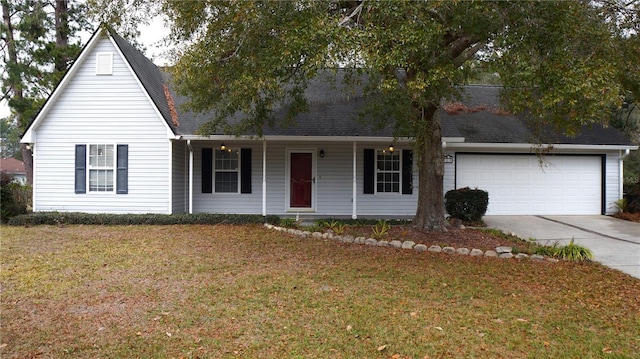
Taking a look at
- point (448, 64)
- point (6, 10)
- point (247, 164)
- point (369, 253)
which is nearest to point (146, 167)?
point (247, 164)

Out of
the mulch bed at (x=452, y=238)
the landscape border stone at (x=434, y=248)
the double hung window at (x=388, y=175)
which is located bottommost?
the landscape border stone at (x=434, y=248)

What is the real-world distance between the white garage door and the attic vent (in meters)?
10.9

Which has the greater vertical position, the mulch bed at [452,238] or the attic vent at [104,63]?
the attic vent at [104,63]

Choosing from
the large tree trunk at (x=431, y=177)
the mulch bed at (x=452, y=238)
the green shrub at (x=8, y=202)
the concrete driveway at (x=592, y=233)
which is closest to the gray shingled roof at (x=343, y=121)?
the concrete driveway at (x=592, y=233)

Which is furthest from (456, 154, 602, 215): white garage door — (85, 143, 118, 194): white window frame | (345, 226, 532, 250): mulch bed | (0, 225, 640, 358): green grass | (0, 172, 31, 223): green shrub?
Result: (0, 172, 31, 223): green shrub

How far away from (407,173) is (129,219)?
327 inches

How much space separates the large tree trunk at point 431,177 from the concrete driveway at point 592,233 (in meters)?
2.30

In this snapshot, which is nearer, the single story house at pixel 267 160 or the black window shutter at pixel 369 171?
the single story house at pixel 267 160

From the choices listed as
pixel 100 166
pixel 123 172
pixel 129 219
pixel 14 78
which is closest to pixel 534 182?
pixel 129 219

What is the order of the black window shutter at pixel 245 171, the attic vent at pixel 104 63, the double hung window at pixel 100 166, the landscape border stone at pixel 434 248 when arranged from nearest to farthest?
the landscape border stone at pixel 434 248 → the attic vent at pixel 104 63 → the double hung window at pixel 100 166 → the black window shutter at pixel 245 171

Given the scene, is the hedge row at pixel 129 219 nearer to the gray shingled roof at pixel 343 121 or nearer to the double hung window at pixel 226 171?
the double hung window at pixel 226 171

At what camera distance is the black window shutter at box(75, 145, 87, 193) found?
12.2 metres

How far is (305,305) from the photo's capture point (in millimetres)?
4938

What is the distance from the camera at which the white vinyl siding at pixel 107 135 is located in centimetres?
1214
